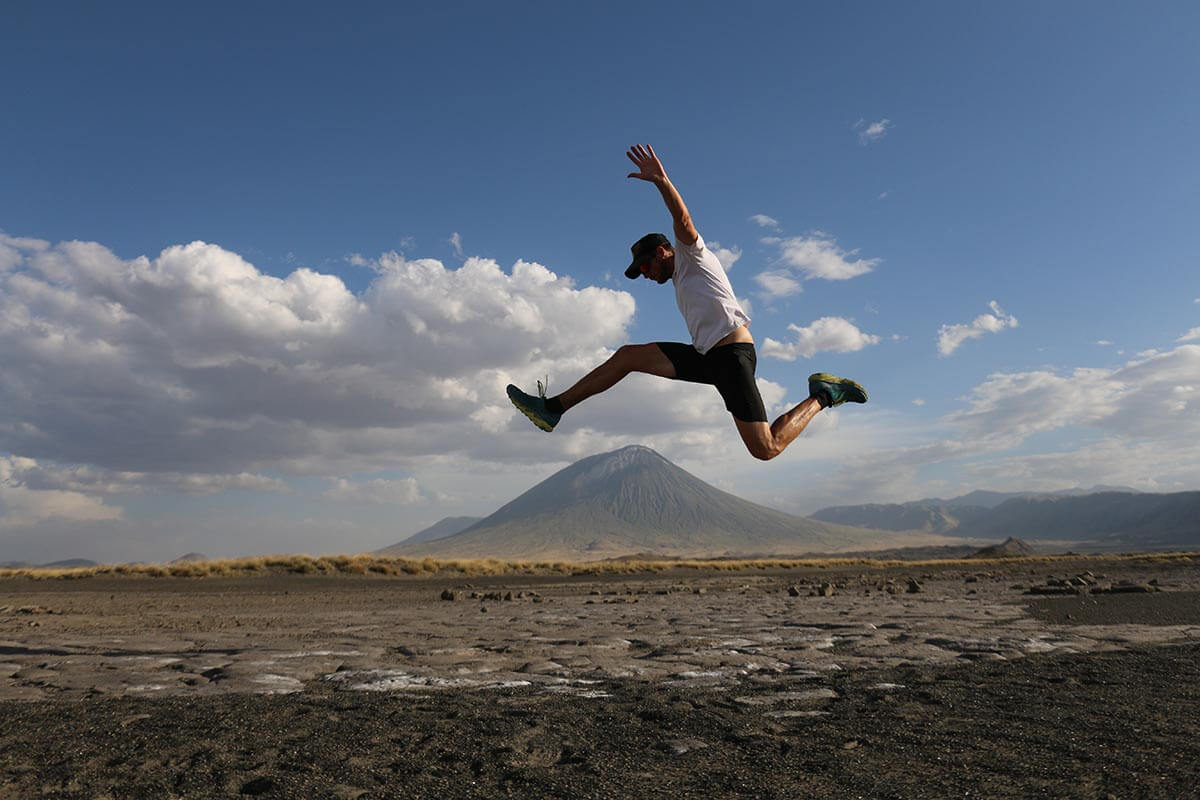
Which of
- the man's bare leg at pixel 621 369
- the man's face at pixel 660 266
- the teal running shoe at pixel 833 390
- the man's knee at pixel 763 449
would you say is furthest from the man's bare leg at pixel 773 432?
the man's face at pixel 660 266

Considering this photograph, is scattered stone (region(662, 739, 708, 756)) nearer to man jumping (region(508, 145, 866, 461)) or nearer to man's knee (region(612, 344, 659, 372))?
man jumping (region(508, 145, 866, 461))

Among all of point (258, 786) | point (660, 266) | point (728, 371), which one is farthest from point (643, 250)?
point (258, 786)

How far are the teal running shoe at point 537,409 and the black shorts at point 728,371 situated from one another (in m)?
1.13

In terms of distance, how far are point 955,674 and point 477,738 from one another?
371 centimetres

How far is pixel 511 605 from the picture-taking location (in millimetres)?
12703

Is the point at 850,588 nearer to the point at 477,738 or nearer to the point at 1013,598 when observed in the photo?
the point at 1013,598

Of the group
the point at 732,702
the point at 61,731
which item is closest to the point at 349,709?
the point at 61,731

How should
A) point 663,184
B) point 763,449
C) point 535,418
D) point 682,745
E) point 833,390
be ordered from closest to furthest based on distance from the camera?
1. point 682,745
2. point 663,184
3. point 763,449
4. point 535,418
5. point 833,390

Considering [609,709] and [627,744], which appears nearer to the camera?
[627,744]

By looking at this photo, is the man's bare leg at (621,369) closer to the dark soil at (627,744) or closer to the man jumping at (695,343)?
the man jumping at (695,343)

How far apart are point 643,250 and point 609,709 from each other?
10.6 feet

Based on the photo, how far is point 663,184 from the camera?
4992 millimetres

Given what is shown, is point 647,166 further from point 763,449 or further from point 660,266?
point 763,449

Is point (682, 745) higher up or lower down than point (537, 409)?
lower down
